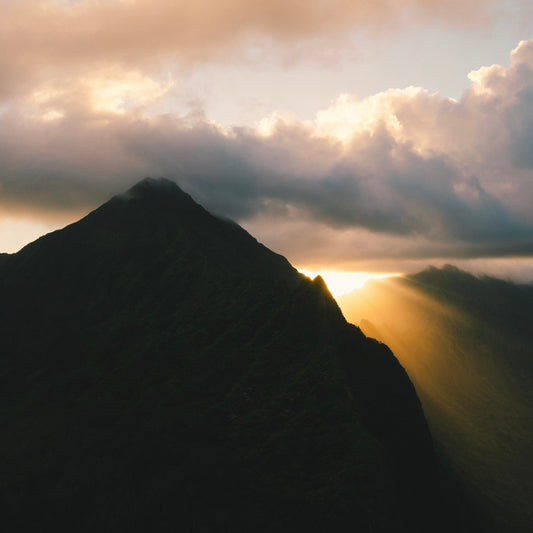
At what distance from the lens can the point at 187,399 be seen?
11838cm

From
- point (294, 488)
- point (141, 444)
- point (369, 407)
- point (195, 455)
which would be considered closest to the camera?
point (294, 488)

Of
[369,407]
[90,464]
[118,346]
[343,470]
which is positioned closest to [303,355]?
[369,407]

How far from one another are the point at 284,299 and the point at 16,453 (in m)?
72.7

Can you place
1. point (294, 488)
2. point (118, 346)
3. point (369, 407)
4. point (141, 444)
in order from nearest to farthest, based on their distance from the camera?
point (294, 488), point (141, 444), point (369, 407), point (118, 346)

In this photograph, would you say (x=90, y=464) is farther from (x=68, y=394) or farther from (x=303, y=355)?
(x=303, y=355)

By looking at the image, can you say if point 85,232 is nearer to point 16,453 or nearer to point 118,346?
point 118,346

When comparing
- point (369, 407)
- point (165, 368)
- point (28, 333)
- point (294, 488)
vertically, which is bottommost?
point (294, 488)

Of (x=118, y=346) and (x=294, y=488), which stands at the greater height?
(x=118, y=346)

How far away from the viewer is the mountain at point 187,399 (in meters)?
92.2

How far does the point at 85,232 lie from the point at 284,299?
92323 mm

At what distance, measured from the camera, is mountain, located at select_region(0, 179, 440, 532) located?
92.2 meters

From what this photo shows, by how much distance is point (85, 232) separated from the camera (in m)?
188

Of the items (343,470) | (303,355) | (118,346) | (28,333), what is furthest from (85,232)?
(343,470)

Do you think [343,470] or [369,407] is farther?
[369,407]
